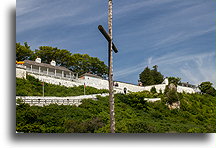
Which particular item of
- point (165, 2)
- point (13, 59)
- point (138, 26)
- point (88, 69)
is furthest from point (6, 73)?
point (88, 69)

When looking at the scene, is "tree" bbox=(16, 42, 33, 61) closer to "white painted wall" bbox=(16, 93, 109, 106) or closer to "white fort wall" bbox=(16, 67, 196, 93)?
"white fort wall" bbox=(16, 67, 196, 93)

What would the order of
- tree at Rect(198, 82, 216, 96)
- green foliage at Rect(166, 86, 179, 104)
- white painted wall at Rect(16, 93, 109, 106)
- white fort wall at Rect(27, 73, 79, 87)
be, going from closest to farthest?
white painted wall at Rect(16, 93, 109, 106) → tree at Rect(198, 82, 216, 96) → green foliage at Rect(166, 86, 179, 104) → white fort wall at Rect(27, 73, 79, 87)

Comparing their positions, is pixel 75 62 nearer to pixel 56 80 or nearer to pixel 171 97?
pixel 56 80

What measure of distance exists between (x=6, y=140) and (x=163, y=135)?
3113 millimetres

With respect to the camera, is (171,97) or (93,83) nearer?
(171,97)

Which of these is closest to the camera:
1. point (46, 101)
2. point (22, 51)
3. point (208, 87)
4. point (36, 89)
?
point (46, 101)

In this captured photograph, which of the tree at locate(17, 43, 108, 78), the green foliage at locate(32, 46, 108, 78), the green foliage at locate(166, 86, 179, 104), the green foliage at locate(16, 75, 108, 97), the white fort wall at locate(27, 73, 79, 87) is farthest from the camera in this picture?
the green foliage at locate(32, 46, 108, 78)

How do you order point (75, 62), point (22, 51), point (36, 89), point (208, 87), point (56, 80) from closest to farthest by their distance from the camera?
point (36, 89) → point (22, 51) → point (208, 87) → point (56, 80) → point (75, 62)

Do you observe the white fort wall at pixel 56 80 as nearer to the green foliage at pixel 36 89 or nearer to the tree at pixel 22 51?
the green foliage at pixel 36 89

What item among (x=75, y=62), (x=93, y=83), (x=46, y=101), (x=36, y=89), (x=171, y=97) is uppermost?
(x=75, y=62)

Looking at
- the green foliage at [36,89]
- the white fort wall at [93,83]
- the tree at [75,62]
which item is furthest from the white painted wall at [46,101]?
the tree at [75,62]

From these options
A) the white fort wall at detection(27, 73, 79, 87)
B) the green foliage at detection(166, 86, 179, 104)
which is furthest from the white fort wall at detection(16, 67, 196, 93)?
the green foliage at detection(166, 86, 179, 104)

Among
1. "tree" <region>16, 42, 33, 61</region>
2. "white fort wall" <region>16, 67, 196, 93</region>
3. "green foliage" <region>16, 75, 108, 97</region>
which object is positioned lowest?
"green foliage" <region>16, 75, 108, 97</region>

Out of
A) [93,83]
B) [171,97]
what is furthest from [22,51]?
[171,97]
